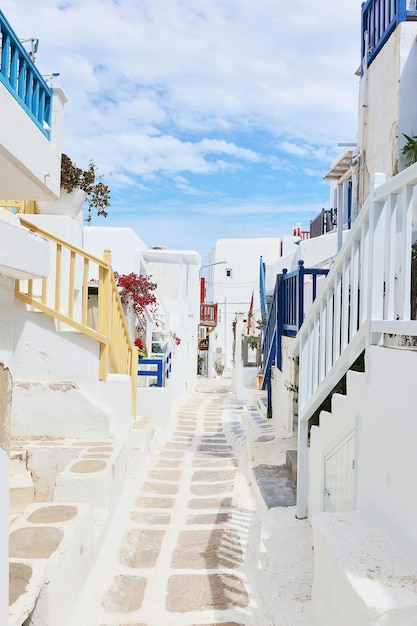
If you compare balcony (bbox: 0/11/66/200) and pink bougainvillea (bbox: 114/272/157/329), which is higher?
balcony (bbox: 0/11/66/200)

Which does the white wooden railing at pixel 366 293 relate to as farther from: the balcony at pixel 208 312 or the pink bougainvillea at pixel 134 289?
the balcony at pixel 208 312

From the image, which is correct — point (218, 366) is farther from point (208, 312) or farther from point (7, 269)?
point (7, 269)

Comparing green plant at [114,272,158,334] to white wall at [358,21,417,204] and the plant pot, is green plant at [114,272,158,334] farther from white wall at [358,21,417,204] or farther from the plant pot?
white wall at [358,21,417,204]

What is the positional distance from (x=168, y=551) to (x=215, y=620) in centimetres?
97

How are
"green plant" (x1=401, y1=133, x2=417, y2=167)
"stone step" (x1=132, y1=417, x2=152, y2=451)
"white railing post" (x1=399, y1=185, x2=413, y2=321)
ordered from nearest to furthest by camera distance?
"white railing post" (x1=399, y1=185, x2=413, y2=321)
"stone step" (x1=132, y1=417, x2=152, y2=451)
"green plant" (x1=401, y1=133, x2=417, y2=167)

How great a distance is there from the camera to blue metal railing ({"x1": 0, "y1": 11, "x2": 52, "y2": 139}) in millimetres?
3041

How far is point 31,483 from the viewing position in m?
4.26

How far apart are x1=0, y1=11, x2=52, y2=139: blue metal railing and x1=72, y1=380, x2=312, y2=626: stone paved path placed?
3196mm

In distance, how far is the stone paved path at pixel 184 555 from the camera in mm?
2863

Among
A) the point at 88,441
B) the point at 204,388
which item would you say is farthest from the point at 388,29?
the point at 204,388

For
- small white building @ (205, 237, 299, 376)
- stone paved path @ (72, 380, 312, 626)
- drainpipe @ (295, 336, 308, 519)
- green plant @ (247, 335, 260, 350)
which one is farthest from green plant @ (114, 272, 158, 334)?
small white building @ (205, 237, 299, 376)

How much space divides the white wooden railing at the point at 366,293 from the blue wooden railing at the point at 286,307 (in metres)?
2.57

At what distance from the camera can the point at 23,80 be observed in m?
3.43

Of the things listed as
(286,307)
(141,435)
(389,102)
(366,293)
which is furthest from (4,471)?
(389,102)
